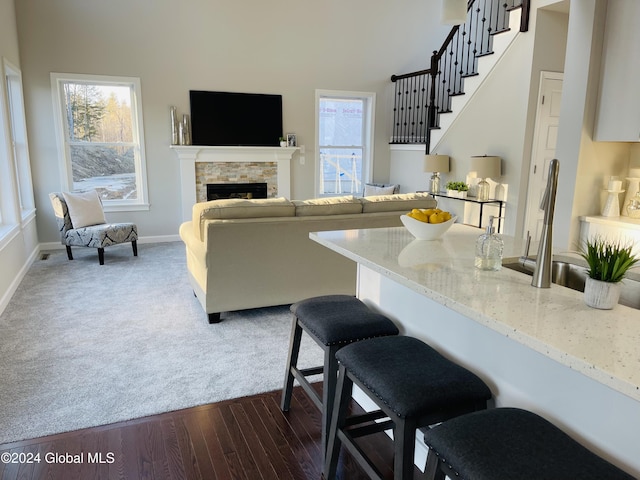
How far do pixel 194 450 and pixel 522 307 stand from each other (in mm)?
1704

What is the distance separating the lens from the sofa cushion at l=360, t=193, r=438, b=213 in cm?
413

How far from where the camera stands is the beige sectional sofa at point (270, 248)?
3.72 metres

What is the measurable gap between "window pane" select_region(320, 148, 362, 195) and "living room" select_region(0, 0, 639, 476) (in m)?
0.30

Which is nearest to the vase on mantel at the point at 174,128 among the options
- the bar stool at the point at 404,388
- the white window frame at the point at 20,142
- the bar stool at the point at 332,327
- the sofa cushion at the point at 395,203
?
the white window frame at the point at 20,142

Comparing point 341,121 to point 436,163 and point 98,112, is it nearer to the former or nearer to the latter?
point 436,163

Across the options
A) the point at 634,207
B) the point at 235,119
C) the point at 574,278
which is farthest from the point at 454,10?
the point at 235,119

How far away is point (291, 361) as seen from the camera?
257 cm

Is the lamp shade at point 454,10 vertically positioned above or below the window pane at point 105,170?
above

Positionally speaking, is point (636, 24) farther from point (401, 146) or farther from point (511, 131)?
point (401, 146)

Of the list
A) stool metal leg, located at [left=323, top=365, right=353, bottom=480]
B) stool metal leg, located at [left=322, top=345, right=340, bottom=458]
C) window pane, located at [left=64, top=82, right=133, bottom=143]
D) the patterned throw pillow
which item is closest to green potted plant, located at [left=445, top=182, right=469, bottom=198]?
the patterned throw pillow

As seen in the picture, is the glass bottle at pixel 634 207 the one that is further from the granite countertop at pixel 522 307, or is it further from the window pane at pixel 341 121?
the window pane at pixel 341 121

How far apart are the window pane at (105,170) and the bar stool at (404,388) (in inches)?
231

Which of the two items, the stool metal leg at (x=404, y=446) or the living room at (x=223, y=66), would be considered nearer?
the stool metal leg at (x=404, y=446)

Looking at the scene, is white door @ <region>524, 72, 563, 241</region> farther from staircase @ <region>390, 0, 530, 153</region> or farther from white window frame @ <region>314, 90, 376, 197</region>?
white window frame @ <region>314, 90, 376, 197</region>
